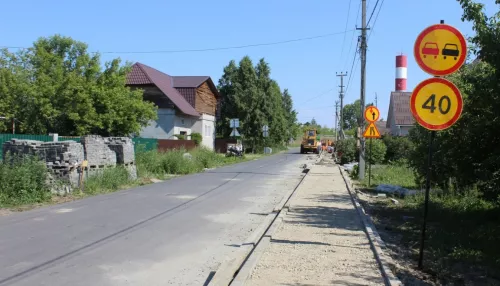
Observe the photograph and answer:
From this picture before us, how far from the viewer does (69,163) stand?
15398mm

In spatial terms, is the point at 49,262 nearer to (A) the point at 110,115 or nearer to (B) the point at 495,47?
(B) the point at 495,47

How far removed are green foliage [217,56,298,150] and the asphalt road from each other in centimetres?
4674

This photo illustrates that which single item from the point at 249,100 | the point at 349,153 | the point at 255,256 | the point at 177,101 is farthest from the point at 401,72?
the point at 255,256

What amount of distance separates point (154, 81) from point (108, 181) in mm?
25596

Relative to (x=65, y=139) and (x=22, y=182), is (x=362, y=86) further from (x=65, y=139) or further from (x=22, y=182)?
(x=22, y=182)

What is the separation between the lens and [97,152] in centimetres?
1809

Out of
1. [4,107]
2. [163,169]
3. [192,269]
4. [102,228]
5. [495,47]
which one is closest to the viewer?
[192,269]

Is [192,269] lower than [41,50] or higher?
lower

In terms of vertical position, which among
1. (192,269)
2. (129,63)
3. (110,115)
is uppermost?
(129,63)

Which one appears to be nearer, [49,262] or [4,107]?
[49,262]

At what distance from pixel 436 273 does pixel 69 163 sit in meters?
12.5

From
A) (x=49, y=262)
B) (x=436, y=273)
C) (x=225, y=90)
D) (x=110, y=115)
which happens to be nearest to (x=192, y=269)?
(x=49, y=262)

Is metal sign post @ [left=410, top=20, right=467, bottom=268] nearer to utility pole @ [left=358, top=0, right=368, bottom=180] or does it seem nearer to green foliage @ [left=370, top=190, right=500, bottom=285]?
green foliage @ [left=370, top=190, right=500, bottom=285]

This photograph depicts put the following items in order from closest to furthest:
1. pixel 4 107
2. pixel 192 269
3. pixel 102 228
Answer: pixel 192 269, pixel 102 228, pixel 4 107
